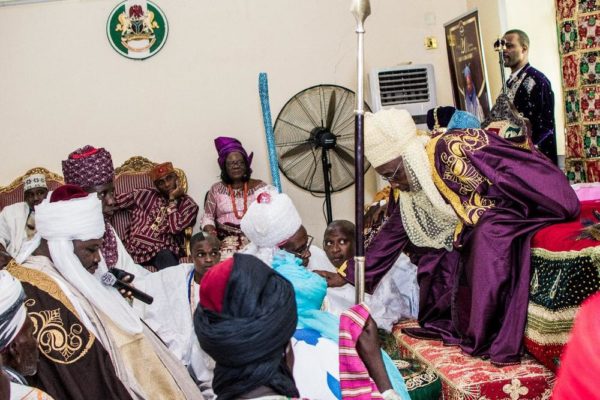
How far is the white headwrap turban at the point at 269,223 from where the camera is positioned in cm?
302

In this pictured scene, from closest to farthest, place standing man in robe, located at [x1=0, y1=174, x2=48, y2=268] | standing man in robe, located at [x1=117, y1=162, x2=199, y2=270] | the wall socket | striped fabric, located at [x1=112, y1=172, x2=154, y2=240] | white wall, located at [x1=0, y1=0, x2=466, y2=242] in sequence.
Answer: standing man in robe, located at [x1=0, y1=174, x2=48, y2=268], standing man in robe, located at [x1=117, y1=162, x2=199, y2=270], striped fabric, located at [x1=112, y1=172, x2=154, y2=240], white wall, located at [x1=0, y1=0, x2=466, y2=242], the wall socket

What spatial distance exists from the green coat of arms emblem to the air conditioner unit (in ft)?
6.20

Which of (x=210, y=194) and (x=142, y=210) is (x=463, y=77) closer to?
(x=210, y=194)

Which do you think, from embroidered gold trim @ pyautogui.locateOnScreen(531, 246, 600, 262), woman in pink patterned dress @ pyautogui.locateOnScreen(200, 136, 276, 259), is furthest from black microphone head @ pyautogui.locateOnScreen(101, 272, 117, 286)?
woman in pink patterned dress @ pyautogui.locateOnScreen(200, 136, 276, 259)

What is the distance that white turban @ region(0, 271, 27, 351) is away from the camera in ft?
6.04

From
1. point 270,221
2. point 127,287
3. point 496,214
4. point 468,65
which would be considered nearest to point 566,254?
point 496,214

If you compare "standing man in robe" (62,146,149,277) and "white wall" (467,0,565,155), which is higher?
"white wall" (467,0,565,155)

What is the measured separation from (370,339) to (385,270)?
218 cm

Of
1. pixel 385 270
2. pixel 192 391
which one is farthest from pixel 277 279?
pixel 385 270

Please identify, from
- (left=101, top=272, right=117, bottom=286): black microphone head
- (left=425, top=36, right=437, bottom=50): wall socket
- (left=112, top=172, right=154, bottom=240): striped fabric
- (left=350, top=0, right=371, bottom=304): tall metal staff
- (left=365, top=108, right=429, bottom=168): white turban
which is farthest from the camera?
(left=425, top=36, right=437, bottom=50): wall socket

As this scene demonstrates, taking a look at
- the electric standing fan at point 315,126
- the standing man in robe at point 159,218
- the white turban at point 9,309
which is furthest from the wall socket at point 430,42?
the white turban at point 9,309

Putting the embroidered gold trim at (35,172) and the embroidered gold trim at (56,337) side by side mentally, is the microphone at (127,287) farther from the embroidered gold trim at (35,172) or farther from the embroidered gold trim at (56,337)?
the embroidered gold trim at (35,172)

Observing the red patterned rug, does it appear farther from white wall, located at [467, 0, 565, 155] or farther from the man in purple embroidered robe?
white wall, located at [467, 0, 565, 155]

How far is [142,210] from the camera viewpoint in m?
6.18
